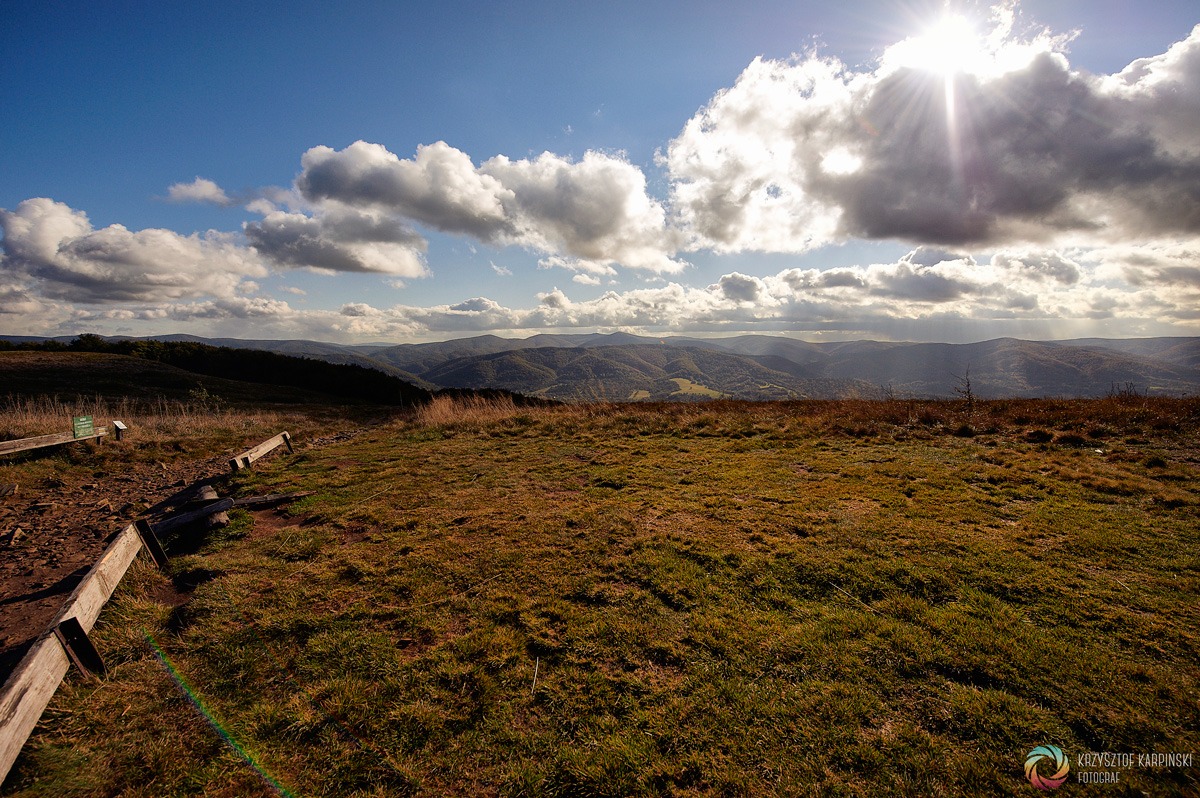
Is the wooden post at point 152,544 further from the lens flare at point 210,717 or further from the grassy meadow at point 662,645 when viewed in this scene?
the lens flare at point 210,717

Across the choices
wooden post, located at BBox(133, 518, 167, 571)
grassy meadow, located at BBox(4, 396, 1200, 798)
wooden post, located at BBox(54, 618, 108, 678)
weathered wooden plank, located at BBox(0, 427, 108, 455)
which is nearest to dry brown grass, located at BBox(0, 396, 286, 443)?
weathered wooden plank, located at BBox(0, 427, 108, 455)

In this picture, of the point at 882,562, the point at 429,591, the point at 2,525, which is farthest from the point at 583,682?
the point at 2,525

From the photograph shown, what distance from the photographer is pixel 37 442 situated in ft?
38.0

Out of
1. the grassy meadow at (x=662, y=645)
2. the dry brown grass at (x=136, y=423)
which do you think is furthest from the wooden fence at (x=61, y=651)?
the dry brown grass at (x=136, y=423)

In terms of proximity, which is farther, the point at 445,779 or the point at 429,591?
the point at 429,591

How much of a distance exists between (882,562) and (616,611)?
3775mm

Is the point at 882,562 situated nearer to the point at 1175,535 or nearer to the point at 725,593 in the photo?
the point at 725,593

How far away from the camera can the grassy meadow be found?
3.20 m

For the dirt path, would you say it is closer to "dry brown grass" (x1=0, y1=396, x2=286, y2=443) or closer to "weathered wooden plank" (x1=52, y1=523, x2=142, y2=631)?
"weathered wooden plank" (x1=52, y1=523, x2=142, y2=631)

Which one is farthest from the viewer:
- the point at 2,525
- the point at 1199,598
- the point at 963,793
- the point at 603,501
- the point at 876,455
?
the point at 876,455

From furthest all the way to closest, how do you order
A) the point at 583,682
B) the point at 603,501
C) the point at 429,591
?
1. the point at 603,501
2. the point at 429,591
3. the point at 583,682

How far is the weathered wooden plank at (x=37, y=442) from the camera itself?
10.8 m

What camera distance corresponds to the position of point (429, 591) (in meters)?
5.59

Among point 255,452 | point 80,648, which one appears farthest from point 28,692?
point 255,452
